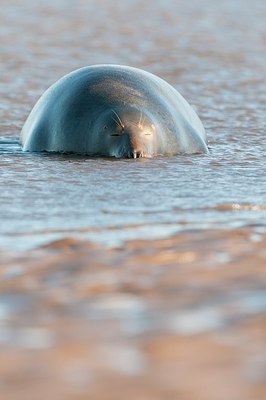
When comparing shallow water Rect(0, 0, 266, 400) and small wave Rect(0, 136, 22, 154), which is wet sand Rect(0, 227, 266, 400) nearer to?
shallow water Rect(0, 0, 266, 400)

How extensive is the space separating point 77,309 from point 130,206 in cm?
158

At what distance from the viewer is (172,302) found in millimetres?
3480

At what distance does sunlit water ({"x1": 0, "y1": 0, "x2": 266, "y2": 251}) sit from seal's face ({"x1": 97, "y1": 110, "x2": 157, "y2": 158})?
0.38ft

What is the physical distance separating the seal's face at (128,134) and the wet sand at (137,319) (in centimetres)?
211

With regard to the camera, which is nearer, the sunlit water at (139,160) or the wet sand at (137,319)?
the wet sand at (137,319)

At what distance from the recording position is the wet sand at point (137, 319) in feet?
9.16

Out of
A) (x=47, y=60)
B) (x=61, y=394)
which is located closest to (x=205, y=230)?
(x=61, y=394)

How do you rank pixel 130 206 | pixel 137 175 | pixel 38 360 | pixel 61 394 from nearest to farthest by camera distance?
pixel 61 394, pixel 38 360, pixel 130 206, pixel 137 175

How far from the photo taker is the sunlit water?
4668 mm

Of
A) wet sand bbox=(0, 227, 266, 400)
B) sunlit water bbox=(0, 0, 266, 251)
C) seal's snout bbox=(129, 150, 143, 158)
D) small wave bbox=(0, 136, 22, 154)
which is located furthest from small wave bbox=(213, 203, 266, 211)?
small wave bbox=(0, 136, 22, 154)

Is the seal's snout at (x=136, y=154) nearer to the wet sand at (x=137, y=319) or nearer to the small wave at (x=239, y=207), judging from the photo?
the small wave at (x=239, y=207)

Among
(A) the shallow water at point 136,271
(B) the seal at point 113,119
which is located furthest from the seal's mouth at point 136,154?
Result: (A) the shallow water at point 136,271

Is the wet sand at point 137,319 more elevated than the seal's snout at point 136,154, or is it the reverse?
the seal's snout at point 136,154

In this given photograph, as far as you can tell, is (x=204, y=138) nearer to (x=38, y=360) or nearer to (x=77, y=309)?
(x=77, y=309)
